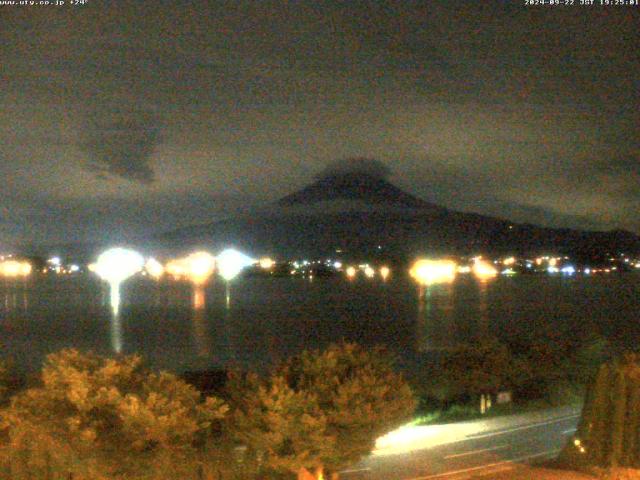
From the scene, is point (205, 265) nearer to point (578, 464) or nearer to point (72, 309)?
point (72, 309)

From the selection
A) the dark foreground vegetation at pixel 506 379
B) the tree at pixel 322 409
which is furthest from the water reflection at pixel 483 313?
the tree at pixel 322 409

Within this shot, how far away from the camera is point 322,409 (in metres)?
7.72

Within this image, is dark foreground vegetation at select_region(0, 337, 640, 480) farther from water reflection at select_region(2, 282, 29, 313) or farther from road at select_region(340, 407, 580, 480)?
water reflection at select_region(2, 282, 29, 313)

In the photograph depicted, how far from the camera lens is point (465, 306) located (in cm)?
7494

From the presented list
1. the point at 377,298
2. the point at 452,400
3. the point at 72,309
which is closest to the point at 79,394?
the point at 452,400

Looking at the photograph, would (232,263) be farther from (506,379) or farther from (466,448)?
(466,448)

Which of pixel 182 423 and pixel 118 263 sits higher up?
pixel 118 263

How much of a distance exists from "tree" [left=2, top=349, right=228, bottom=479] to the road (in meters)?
3.11

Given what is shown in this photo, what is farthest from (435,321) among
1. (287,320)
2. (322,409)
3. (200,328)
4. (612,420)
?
(322,409)

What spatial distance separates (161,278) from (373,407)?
139918mm

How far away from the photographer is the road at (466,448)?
9828mm

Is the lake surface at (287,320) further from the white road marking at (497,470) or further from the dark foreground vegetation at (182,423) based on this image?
the dark foreground vegetation at (182,423)

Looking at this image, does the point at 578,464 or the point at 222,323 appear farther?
the point at 222,323

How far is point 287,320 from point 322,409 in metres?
54.6
